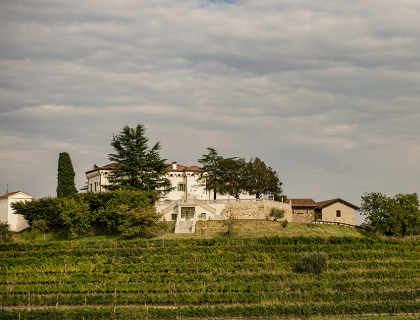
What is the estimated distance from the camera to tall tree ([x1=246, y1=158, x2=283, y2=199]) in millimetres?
62469

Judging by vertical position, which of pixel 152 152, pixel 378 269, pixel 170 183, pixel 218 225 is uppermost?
pixel 152 152

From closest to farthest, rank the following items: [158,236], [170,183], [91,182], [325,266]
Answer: [325,266], [158,236], [170,183], [91,182]

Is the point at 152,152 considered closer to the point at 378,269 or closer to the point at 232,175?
the point at 232,175

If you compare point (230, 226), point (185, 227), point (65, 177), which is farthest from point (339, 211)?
point (65, 177)

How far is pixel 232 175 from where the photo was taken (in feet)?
205

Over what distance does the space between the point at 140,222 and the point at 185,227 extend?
5.88 metres

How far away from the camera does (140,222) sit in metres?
Result: 48.4

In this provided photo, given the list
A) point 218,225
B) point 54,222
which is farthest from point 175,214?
point 54,222

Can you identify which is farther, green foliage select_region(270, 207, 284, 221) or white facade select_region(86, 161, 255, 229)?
white facade select_region(86, 161, 255, 229)

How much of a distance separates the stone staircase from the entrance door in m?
2.58

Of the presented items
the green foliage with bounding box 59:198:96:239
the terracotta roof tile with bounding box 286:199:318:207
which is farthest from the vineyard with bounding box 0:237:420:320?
the terracotta roof tile with bounding box 286:199:318:207

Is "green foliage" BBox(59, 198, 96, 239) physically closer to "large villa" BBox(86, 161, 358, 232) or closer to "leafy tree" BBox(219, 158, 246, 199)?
"large villa" BBox(86, 161, 358, 232)

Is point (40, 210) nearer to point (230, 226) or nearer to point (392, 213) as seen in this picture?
point (230, 226)

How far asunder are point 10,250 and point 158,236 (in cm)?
1560
